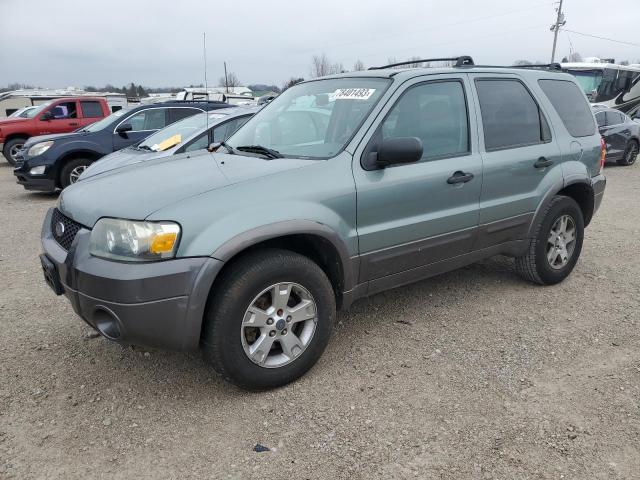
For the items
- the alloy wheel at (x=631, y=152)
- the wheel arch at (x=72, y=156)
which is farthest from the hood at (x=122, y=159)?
the alloy wheel at (x=631, y=152)

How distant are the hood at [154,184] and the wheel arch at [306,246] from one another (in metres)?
0.34

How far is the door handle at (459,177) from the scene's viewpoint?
3482 mm

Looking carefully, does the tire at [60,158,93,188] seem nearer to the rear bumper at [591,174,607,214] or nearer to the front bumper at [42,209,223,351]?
the front bumper at [42,209,223,351]

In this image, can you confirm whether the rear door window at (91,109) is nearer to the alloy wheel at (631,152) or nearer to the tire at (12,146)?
the tire at (12,146)

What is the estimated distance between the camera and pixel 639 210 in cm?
791

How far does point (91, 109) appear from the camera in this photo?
1361 centimetres

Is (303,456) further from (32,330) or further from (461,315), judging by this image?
(32,330)

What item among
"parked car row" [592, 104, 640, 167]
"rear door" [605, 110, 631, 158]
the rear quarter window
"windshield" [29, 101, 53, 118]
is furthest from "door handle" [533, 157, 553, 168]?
"windshield" [29, 101, 53, 118]

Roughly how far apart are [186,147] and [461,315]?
409 centimetres

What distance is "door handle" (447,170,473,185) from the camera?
11.4 ft

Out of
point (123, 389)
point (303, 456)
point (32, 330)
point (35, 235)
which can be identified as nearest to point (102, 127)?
point (35, 235)

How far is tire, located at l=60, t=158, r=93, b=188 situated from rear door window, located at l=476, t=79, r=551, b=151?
24.8 ft

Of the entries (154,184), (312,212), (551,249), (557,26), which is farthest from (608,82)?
(154,184)

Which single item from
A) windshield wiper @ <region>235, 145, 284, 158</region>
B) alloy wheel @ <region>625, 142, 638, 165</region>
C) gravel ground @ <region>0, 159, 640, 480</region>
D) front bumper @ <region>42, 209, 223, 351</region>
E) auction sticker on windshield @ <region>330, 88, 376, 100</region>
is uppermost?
auction sticker on windshield @ <region>330, 88, 376, 100</region>
